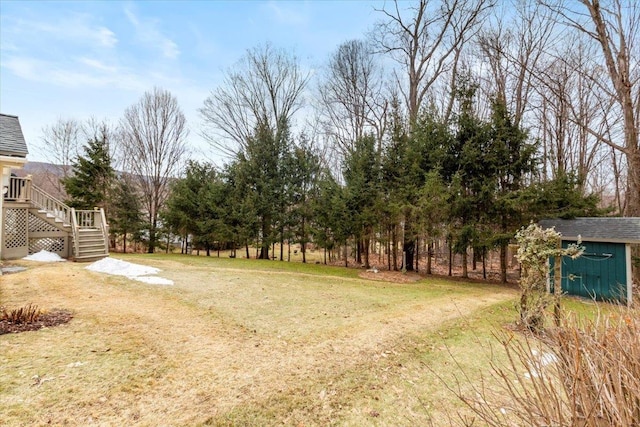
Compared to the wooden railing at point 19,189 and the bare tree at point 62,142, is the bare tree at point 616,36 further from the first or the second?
the bare tree at point 62,142

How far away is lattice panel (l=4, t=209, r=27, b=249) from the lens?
1011 cm

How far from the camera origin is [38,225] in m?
11.1

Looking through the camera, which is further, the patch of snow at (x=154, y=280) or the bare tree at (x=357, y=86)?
the bare tree at (x=357, y=86)

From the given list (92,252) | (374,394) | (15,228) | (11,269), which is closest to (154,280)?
(11,269)

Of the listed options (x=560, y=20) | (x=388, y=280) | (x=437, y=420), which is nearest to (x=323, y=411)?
(x=437, y=420)

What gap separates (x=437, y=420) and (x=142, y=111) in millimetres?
23602

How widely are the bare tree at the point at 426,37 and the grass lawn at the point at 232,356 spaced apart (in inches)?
421

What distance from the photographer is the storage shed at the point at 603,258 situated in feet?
26.6

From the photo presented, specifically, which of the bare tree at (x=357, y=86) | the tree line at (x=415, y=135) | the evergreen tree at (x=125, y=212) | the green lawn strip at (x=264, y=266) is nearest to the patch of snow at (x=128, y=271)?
the green lawn strip at (x=264, y=266)

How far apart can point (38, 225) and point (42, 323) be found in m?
9.30

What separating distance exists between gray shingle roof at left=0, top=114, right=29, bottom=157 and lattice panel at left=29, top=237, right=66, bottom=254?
4410mm

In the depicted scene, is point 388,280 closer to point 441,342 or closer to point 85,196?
point 441,342

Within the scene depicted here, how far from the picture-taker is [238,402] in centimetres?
294

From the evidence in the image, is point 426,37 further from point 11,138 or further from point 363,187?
point 11,138
